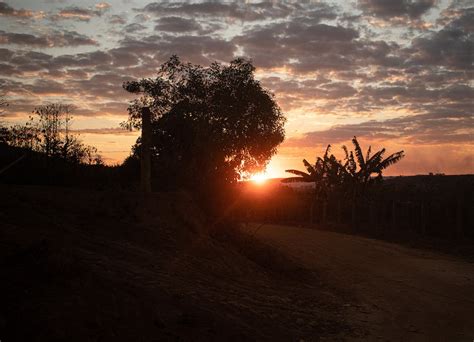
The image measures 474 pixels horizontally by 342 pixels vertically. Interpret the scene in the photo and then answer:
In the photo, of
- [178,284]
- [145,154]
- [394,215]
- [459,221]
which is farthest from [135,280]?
[394,215]

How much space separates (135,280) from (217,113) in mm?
13024

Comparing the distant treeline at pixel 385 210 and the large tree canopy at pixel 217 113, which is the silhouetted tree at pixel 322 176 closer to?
the distant treeline at pixel 385 210

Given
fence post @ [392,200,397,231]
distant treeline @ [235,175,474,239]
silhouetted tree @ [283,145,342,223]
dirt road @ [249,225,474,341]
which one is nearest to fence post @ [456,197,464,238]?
distant treeline @ [235,175,474,239]

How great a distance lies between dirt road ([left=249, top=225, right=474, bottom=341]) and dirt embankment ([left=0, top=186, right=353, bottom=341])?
70 centimetres

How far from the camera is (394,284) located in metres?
12.8

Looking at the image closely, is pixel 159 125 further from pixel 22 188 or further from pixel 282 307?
pixel 282 307

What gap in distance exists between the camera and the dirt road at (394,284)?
875 centimetres

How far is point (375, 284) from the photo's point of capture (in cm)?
1273

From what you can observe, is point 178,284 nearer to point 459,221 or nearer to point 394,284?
point 394,284

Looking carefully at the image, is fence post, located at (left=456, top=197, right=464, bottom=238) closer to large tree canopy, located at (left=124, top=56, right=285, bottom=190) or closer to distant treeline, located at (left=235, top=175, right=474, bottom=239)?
distant treeline, located at (left=235, top=175, right=474, bottom=239)

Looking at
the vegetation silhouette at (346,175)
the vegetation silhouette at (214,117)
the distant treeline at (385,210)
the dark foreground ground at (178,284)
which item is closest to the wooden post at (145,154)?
the dark foreground ground at (178,284)

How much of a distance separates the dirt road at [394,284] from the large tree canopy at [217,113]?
4.36 meters

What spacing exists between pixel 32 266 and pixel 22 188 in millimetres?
5451

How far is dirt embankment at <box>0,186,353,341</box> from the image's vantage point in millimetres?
5566
